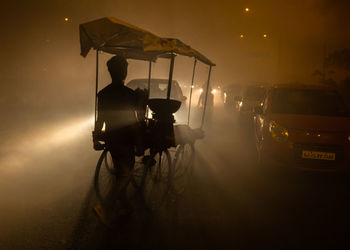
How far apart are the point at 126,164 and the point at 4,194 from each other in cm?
220

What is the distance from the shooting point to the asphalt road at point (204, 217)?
326 centimetres

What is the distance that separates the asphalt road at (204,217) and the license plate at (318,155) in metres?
0.31

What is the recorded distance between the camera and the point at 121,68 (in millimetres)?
3303

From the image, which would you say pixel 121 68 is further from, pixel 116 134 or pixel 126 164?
pixel 126 164

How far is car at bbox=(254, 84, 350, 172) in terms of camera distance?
5.07m

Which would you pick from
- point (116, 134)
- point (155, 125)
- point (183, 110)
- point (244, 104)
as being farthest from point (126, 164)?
point (244, 104)

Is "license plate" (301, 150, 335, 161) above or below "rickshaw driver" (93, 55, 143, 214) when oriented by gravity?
below

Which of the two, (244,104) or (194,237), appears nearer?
(194,237)

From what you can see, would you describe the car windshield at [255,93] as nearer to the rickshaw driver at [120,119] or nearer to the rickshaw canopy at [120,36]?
the rickshaw canopy at [120,36]

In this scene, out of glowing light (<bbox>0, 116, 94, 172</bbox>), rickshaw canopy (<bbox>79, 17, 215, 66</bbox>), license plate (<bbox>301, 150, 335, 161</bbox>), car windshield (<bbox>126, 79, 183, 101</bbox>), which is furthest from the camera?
car windshield (<bbox>126, 79, 183, 101</bbox>)

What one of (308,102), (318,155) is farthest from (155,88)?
(318,155)

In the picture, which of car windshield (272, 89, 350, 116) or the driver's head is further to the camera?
car windshield (272, 89, 350, 116)


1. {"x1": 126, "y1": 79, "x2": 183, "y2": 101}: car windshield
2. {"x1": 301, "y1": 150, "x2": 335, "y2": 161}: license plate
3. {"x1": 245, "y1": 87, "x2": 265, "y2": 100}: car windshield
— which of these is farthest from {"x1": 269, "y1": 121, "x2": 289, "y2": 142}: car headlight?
{"x1": 245, "y1": 87, "x2": 265, "y2": 100}: car windshield

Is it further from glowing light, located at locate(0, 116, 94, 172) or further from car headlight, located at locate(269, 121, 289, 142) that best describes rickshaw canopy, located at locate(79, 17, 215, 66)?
glowing light, located at locate(0, 116, 94, 172)
